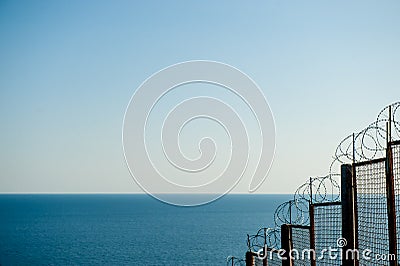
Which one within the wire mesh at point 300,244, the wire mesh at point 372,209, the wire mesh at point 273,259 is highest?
the wire mesh at point 372,209

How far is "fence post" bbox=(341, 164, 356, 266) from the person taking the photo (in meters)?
5.28

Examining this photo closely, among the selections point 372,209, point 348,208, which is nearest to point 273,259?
point 348,208

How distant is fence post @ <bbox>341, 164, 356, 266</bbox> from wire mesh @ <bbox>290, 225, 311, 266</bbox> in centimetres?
111

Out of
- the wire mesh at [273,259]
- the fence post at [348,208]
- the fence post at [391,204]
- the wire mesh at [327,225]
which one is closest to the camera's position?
the fence post at [391,204]

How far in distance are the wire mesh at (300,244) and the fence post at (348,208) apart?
1.11 m

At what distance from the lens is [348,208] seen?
530cm

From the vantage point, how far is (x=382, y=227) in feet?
15.8

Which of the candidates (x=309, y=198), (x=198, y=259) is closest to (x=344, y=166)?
(x=309, y=198)

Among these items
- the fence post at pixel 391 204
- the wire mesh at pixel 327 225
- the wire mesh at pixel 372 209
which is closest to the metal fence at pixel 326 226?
the wire mesh at pixel 327 225

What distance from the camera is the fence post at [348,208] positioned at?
17.3 feet

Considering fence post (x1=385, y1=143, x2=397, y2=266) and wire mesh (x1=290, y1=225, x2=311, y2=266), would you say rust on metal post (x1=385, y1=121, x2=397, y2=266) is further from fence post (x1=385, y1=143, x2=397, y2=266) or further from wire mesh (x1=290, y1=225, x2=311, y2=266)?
wire mesh (x1=290, y1=225, x2=311, y2=266)

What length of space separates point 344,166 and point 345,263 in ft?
3.12

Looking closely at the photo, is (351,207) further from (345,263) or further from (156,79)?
(156,79)

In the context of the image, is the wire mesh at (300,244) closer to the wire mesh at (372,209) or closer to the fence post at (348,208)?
the fence post at (348,208)
